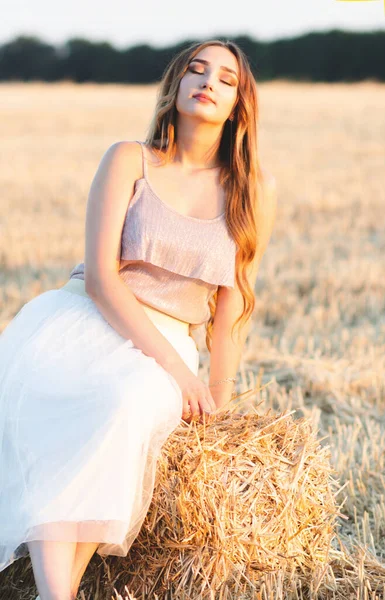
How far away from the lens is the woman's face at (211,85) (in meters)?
2.86

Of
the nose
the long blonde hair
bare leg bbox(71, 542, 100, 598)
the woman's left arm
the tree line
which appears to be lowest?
the tree line

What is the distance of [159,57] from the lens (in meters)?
44.4

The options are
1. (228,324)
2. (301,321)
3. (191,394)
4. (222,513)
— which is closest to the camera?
(222,513)

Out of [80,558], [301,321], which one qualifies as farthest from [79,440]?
[301,321]

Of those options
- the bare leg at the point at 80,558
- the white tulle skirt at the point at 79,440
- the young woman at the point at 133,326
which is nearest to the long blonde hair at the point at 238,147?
the young woman at the point at 133,326

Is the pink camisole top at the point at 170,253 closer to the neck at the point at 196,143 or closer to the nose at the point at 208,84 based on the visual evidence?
the neck at the point at 196,143

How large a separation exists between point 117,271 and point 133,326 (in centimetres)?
23

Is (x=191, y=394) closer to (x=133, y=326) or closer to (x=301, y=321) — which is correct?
(x=133, y=326)

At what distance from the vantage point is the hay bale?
2.38m

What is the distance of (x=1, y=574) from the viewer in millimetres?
2709

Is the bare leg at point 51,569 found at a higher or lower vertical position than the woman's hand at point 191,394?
lower

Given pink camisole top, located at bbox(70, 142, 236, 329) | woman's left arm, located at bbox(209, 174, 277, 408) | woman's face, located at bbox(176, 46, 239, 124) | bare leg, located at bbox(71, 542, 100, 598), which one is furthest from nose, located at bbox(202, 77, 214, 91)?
bare leg, located at bbox(71, 542, 100, 598)

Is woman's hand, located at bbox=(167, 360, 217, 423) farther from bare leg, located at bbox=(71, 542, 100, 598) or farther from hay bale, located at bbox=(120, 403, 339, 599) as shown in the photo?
bare leg, located at bbox=(71, 542, 100, 598)

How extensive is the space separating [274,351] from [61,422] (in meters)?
2.78
